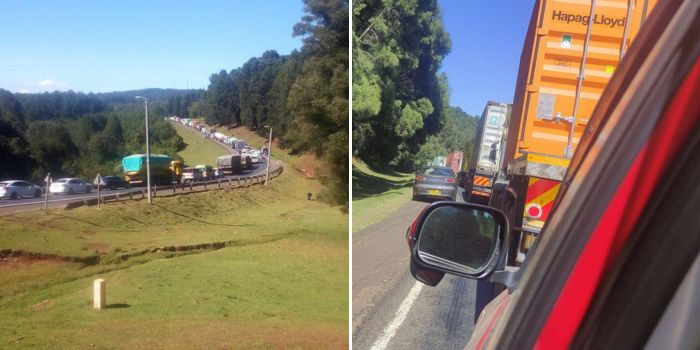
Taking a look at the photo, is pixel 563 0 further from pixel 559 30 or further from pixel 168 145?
pixel 168 145

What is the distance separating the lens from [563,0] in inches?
103

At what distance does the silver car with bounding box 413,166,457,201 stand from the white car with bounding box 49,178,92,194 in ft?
6.51

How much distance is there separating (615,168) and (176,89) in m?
3.64

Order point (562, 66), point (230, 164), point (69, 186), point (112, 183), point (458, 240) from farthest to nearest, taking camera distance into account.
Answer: point (230, 164) → point (112, 183) → point (69, 186) → point (562, 66) → point (458, 240)

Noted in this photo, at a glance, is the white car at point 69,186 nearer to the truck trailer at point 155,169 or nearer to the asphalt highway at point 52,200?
the asphalt highway at point 52,200

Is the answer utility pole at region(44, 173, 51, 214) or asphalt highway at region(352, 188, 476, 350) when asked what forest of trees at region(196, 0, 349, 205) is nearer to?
asphalt highway at region(352, 188, 476, 350)

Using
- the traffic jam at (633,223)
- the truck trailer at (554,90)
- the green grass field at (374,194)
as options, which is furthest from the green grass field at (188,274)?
the traffic jam at (633,223)

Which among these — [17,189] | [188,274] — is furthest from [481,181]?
[17,189]

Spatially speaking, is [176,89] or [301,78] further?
[301,78]

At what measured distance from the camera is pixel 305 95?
4.52 meters

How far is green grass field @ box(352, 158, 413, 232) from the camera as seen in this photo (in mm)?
4996

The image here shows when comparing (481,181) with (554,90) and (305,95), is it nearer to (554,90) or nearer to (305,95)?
(554,90)

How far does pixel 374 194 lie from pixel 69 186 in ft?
9.50

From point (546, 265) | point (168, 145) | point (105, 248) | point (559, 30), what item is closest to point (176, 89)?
point (168, 145)
